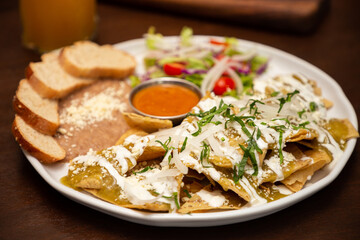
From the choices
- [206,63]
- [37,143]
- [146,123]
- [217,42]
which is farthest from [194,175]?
[217,42]

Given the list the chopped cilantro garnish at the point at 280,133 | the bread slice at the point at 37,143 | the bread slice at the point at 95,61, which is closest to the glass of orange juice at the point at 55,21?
the bread slice at the point at 95,61

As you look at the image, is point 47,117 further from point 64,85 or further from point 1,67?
point 1,67

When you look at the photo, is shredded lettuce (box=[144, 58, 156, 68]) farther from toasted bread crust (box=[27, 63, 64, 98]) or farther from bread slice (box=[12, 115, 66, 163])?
bread slice (box=[12, 115, 66, 163])

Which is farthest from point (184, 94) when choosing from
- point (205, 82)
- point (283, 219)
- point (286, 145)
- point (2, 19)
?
point (2, 19)

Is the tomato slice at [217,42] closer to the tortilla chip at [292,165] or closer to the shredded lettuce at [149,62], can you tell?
the shredded lettuce at [149,62]

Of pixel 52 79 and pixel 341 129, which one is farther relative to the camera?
→ pixel 52 79

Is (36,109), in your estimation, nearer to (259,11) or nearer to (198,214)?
(198,214)
